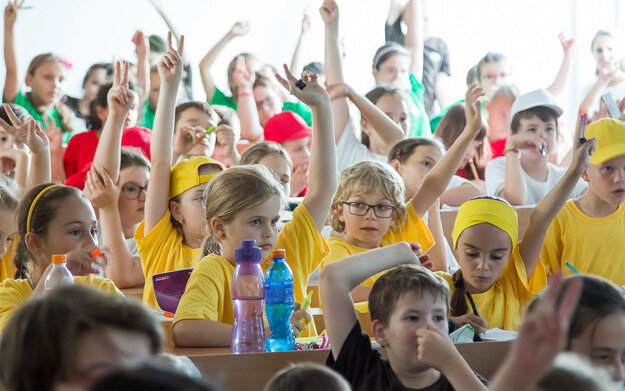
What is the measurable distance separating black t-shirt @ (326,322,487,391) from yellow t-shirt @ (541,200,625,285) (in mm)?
1475

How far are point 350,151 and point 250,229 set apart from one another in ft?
7.21

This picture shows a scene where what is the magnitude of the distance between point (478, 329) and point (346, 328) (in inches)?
23.0

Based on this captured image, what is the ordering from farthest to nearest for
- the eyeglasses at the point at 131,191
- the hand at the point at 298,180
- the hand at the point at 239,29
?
the hand at the point at 239,29 < the hand at the point at 298,180 < the eyeglasses at the point at 131,191

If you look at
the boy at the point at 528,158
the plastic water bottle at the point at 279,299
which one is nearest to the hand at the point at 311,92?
the plastic water bottle at the point at 279,299

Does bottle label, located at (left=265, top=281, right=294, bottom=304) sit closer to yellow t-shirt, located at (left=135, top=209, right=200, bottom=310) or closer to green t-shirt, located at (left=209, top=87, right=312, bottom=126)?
yellow t-shirt, located at (left=135, top=209, right=200, bottom=310)

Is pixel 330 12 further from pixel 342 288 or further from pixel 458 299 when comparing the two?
pixel 342 288

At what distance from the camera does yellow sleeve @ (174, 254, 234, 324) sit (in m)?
2.30

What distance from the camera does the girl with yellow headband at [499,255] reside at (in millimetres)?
2830

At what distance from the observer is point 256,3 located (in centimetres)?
707

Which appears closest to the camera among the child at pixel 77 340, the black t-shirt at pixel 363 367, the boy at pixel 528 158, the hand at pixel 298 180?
the child at pixel 77 340

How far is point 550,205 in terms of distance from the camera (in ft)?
9.52

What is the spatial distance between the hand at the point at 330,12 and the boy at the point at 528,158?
3.83 feet

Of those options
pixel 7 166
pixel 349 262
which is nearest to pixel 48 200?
pixel 349 262

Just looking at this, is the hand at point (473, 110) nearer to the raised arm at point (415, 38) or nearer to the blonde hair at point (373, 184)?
the blonde hair at point (373, 184)
